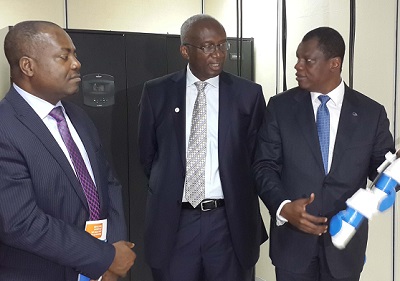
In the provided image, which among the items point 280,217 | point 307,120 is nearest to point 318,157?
point 307,120

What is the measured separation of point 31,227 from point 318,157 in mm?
1020

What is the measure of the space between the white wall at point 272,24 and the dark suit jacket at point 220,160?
2.37ft

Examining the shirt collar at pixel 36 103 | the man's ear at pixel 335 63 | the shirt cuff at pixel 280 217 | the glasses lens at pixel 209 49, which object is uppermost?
the glasses lens at pixel 209 49

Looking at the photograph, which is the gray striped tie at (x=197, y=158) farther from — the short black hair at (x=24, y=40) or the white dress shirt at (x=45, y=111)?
the short black hair at (x=24, y=40)

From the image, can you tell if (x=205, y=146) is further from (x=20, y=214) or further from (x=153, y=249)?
(x=20, y=214)

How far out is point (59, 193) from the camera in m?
1.54

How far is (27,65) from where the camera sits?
1.60 m

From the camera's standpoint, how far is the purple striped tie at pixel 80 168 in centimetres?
163

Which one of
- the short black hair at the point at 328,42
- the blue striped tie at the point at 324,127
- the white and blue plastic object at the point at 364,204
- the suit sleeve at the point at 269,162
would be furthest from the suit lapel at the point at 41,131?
the short black hair at the point at 328,42

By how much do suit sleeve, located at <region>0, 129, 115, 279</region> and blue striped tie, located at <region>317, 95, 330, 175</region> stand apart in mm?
890

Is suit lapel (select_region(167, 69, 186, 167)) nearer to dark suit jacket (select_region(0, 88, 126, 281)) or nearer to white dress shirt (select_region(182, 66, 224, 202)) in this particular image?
white dress shirt (select_region(182, 66, 224, 202))

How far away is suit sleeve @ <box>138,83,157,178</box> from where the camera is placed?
235 cm

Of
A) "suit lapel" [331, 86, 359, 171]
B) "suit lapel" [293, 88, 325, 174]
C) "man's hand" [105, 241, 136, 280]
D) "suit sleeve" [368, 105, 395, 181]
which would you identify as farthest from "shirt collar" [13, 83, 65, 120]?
"suit sleeve" [368, 105, 395, 181]

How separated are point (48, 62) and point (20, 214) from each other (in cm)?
49
